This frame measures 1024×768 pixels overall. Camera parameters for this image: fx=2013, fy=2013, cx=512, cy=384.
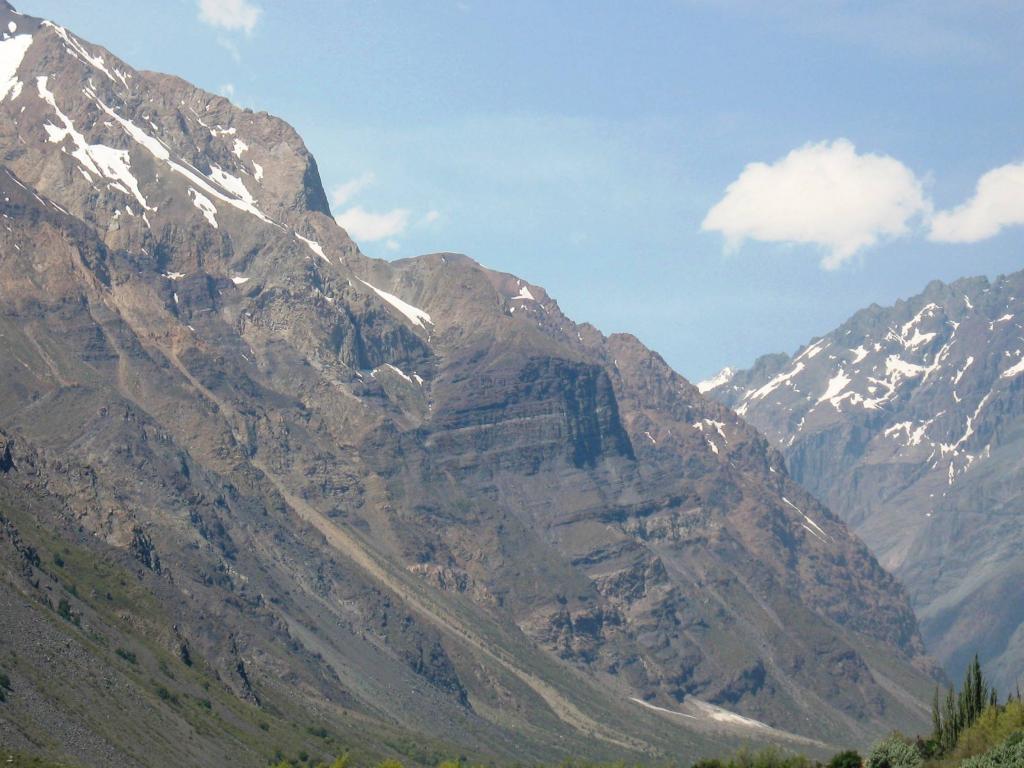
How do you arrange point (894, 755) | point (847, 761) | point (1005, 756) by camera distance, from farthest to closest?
A: point (847, 761)
point (894, 755)
point (1005, 756)

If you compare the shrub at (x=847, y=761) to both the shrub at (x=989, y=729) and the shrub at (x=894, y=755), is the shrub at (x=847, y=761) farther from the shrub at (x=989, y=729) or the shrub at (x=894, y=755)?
the shrub at (x=989, y=729)

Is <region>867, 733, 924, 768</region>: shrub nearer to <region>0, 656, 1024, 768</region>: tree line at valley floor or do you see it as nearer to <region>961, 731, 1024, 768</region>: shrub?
<region>0, 656, 1024, 768</region>: tree line at valley floor

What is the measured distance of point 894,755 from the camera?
179 metres

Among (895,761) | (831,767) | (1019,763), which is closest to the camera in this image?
(1019,763)

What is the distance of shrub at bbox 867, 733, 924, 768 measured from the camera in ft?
579

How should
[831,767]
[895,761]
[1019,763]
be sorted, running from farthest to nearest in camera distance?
[831,767] < [895,761] < [1019,763]

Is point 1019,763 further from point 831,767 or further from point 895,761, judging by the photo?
point 831,767

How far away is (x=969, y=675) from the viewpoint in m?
188

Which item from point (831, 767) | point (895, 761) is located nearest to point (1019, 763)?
point (895, 761)

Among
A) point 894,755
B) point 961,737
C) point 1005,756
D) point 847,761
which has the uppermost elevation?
point 1005,756

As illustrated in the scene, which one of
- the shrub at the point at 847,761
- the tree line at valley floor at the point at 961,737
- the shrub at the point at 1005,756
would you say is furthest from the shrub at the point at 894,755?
the shrub at the point at 1005,756

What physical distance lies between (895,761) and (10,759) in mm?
86455

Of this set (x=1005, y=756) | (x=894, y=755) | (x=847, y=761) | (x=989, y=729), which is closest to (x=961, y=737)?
(x=989, y=729)

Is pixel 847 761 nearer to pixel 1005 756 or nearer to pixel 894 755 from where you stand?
pixel 894 755
